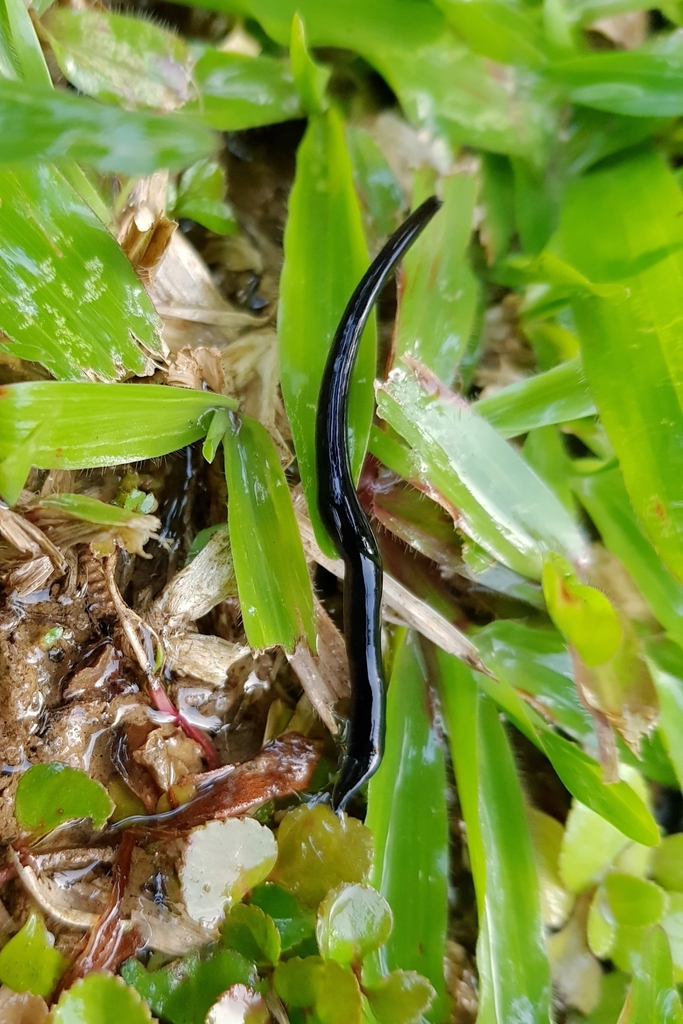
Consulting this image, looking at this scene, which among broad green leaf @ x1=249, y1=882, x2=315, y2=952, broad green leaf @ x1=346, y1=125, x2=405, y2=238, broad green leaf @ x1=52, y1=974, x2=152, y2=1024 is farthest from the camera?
broad green leaf @ x1=346, y1=125, x2=405, y2=238

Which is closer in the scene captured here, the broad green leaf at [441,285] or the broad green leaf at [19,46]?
the broad green leaf at [19,46]

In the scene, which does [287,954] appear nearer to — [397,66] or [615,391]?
[615,391]

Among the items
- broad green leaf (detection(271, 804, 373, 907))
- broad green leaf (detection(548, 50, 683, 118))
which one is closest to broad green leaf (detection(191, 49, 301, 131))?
broad green leaf (detection(548, 50, 683, 118))

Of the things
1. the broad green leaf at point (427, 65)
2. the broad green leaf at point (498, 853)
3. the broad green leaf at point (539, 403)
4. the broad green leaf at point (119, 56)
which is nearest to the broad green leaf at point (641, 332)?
the broad green leaf at point (539, 403)

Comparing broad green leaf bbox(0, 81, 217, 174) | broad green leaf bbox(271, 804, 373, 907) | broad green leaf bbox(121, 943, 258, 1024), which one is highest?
broad green leaf bbox(0, 81, 217, 174)

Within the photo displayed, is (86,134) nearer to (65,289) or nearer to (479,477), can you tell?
(65,289)

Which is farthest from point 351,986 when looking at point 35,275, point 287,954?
point 35,275

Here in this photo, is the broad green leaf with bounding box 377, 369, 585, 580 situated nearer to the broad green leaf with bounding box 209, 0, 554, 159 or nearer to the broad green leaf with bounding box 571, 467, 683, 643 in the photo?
the broad green leaf with bounding box 571, 467, 683, 643

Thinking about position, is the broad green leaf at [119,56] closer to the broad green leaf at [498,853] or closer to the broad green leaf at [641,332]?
the broad green leaf at [641,332]
